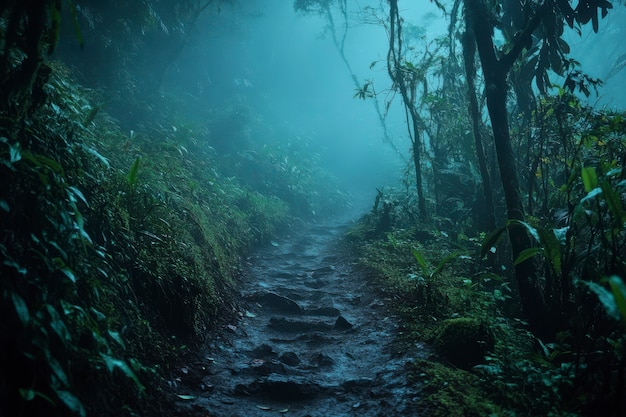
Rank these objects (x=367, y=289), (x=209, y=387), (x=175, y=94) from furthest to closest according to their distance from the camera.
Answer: (x=175, y=94) → (x=367, y=289) → (x=209, y=387)

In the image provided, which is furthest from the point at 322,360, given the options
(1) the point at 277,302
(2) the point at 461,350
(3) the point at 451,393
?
(1) the point at 277,302

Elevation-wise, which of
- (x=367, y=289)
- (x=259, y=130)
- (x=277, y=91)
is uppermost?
(x=277, y=91)

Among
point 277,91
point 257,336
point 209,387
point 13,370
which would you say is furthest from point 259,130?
point 13,370

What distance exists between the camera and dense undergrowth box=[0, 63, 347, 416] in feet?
7.80

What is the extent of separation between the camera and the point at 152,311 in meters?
4.19

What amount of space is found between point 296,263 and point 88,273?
6.80m

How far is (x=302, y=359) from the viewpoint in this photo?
5043 millimetres

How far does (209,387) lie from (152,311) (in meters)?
0.95

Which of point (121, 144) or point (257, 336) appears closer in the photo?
point (257, 336)

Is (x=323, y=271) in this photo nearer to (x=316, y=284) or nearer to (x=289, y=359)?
(x=316, y=284)

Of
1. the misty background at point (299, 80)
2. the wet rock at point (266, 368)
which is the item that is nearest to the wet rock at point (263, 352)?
the wet rock at point (266, 368)

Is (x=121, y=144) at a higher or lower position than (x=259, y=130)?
→ lower

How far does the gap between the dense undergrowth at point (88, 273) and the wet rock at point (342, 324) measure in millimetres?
1580

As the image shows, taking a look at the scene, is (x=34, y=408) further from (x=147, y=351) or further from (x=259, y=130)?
(x=259, y=130)
